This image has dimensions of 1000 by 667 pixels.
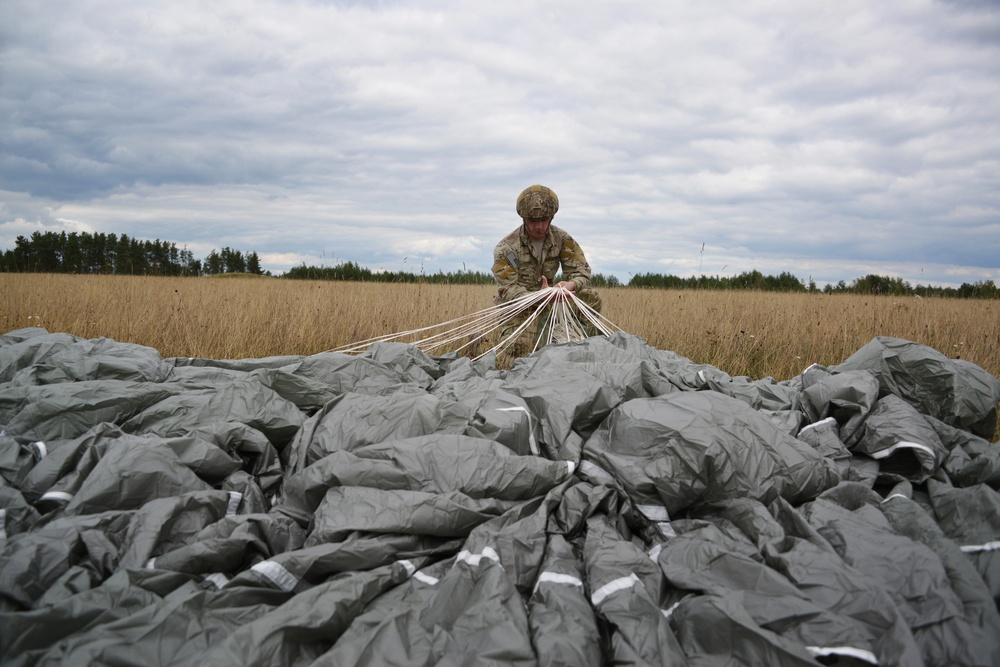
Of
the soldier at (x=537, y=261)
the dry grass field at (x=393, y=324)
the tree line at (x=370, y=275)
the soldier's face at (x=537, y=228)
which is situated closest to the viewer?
the soldier's face at (x=537, y=228)

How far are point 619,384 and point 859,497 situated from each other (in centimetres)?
103

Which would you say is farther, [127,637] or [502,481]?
[502,481]

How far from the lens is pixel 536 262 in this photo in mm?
5652

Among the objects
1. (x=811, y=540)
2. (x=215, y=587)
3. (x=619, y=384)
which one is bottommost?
(x=215, y=587)

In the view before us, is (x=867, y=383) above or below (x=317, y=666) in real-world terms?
above

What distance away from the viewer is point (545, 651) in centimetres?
139

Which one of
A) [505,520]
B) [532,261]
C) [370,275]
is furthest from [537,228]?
[370,275]

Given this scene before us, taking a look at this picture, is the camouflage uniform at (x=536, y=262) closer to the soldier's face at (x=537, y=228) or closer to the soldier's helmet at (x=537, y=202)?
the soldier's face at (x=537, y=228)

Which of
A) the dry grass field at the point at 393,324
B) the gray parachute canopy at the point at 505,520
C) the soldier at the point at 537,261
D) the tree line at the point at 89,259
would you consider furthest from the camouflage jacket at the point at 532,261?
the tree line at the point at 89,259

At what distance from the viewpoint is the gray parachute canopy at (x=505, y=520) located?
4.75 ft

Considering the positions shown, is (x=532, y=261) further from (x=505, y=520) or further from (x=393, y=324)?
(x=505, y=520)

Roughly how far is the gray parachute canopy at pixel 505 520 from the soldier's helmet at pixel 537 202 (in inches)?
95.2

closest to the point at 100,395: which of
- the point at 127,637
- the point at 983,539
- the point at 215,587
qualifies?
the point at 215,587

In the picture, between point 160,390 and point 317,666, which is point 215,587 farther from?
point 160,390
